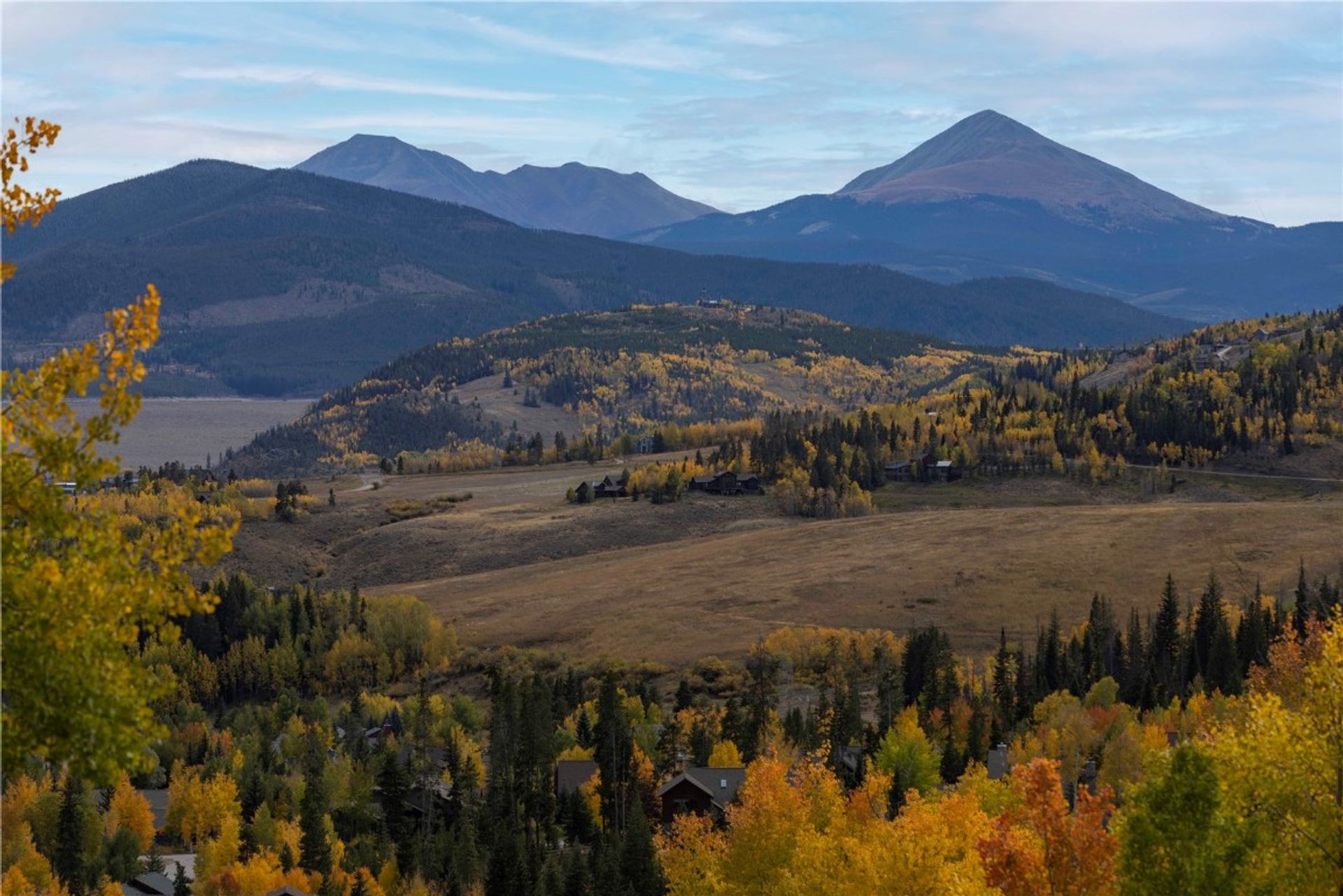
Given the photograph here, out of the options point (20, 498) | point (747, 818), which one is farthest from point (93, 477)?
point (747, 818)

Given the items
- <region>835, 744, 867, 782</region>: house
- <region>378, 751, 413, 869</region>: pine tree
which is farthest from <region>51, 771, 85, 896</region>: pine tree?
<region>835, 744, 867, 782</region>: house

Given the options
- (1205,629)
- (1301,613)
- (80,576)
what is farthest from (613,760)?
(80,576)

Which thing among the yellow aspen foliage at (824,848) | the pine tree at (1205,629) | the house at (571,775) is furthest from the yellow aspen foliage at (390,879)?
the pine tree at (1205,629)

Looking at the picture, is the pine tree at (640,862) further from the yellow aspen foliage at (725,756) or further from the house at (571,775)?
the yellow aspen foliage at (725,756)

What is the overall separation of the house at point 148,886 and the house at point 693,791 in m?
33.1

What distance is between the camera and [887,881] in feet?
191

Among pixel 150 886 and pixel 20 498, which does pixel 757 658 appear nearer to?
pixel 150 886

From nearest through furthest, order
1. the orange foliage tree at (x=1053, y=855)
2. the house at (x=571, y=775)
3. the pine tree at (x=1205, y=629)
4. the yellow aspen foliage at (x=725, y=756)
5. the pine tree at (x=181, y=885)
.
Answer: the orange foliage tree at (x=1053, y=855)
the pine tree at (x=181, y=885)
the house at (x=571, y=775)
the yellow aspen foliage at (x=725, y=756)
the pine tree at (x=1205, y=629)

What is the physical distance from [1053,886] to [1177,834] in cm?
433

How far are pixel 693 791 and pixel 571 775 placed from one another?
42.5ft

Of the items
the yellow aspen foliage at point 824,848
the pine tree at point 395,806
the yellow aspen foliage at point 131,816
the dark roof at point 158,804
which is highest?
the yellow aspen foliage at point 824,848

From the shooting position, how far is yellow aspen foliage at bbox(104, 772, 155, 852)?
120 meters

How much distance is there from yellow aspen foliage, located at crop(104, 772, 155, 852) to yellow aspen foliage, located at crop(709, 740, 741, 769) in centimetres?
4226

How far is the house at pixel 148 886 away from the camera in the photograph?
350 ft
